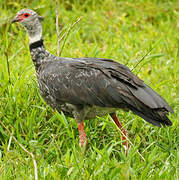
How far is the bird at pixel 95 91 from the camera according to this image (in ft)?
11.5

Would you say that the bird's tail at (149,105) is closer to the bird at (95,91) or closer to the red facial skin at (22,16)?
the bird at (95,91)

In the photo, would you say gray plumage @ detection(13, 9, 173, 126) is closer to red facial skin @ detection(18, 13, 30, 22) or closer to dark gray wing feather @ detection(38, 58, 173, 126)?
dark gray wing feather @ detection(38, 58, 173, 126)

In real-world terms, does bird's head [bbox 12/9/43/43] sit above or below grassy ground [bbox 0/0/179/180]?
above

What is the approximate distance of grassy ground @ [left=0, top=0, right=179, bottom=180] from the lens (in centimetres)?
309

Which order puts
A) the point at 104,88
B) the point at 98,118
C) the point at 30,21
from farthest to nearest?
1. the point at 30,21
2. the point at 98,118
3. the point at 104,88

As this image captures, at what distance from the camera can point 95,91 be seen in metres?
3.58

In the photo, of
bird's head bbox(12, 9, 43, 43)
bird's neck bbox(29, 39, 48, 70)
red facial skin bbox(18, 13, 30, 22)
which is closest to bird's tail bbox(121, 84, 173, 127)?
bird's neck bbox(29, 39, 48, 70)

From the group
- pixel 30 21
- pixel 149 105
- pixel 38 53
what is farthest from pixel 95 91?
pixel 30 21

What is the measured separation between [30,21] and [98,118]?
1.10 meters

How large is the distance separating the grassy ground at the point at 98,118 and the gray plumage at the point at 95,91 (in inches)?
7.5

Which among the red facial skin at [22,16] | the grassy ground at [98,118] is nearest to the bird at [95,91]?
the grassy ground at [98,118]

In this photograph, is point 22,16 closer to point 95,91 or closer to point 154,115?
point 95,91

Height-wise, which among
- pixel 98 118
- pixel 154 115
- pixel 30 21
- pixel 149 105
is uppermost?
pixel 30 21

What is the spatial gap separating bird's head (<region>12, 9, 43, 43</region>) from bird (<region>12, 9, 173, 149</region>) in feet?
1.00
